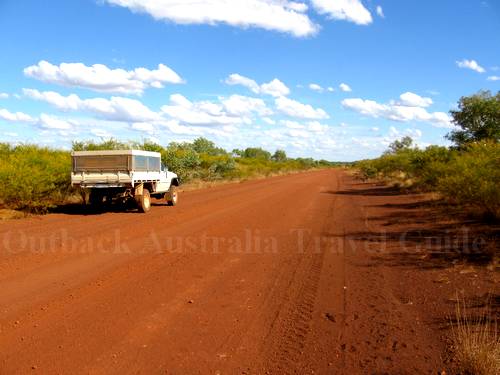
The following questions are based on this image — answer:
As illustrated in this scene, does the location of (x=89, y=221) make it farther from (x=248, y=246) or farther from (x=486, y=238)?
(x=486, y=238)

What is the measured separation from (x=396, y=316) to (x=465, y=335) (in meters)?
1.25

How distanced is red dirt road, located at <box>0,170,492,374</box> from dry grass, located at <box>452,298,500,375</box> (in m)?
0.25

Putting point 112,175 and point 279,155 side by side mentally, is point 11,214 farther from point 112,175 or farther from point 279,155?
point 279,155

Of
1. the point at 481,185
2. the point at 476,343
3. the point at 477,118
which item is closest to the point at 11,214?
the point at 481,185

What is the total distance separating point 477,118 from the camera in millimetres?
35375

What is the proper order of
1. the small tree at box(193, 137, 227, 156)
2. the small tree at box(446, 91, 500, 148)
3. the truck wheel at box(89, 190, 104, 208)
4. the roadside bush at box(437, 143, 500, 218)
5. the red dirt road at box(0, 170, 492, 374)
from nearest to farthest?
the red dirt road at box(0, 170, 492, 374) < the roadside bush at box(437, 143, 500, 218) < the truck wheel at box(89, 190, 104, 208) < the small tree at box(446, 91, 500, 148) < the small tree at box(193, 137, 227, 156)

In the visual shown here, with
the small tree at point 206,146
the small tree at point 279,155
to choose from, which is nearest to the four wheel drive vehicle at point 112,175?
the small tree at point 206,146

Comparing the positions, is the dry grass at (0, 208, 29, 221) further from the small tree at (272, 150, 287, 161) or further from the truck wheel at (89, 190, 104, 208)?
the small tree at (272, 150, 287, 161)

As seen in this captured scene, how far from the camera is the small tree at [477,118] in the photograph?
33812 millimetres

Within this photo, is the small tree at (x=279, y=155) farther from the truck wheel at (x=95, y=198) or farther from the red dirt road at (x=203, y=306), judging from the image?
the red dirt road at (x=203, y=306)

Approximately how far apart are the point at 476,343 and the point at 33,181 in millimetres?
14798

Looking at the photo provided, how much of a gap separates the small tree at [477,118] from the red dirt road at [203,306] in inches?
1033

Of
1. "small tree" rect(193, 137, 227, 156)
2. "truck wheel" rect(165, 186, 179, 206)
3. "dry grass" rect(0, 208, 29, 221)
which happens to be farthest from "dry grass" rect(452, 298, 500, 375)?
"small tree" rect(193, 137, 227, 156)

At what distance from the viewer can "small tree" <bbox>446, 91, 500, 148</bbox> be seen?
111 ft
